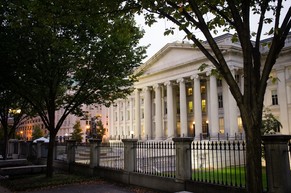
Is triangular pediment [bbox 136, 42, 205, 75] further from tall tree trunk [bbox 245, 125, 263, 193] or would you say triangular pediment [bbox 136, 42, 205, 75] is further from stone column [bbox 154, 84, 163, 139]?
tall tree trunk [bbox 245, 125, 263, 193]

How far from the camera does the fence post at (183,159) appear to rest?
11.5m

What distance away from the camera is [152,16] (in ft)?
30.3

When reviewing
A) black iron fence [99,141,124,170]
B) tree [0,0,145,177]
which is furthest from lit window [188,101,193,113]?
black iron fence [99,141,124,170]

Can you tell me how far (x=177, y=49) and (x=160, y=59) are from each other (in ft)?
16.1

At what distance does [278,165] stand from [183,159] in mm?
3910

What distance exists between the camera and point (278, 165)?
8.48 meters

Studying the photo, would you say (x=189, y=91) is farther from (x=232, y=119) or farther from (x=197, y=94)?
(x=232, y=119)

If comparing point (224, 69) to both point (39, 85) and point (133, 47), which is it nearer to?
point (133, 47)

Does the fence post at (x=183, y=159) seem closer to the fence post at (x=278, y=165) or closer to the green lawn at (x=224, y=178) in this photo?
the green lawn at (x=224, y=178)

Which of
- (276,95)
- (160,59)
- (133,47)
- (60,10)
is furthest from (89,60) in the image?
(160,59)

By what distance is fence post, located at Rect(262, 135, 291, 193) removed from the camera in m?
8.40

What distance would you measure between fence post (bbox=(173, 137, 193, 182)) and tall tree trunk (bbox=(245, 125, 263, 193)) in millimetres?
5772

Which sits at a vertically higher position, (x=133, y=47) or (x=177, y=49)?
(x=177, y=49)

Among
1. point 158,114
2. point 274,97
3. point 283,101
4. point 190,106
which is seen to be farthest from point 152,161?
point 190,106
